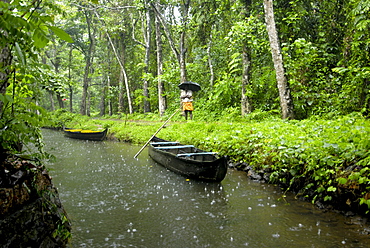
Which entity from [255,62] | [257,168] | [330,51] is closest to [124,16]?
[255,62]

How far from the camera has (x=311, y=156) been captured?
620 cm

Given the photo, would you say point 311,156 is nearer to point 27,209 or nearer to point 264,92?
point 27,209

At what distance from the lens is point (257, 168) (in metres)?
8.47

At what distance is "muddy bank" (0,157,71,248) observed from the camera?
3240 mm

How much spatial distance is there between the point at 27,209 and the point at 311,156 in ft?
19.4

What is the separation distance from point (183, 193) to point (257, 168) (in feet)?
8.91

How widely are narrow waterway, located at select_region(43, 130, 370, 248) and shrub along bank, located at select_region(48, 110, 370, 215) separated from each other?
415 mm

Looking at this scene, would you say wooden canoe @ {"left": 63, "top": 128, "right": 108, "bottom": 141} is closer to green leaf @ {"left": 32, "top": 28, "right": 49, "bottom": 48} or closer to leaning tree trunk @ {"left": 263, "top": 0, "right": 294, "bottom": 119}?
leaning tree trunk @ {"left": 263, "top": 0, "right": 294, "bottom": 119}

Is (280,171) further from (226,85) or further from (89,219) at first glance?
(226,85)

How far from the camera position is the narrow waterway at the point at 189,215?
4.71m

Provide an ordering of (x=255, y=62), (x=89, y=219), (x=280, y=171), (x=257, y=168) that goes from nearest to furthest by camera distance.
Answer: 1. (x=89, y=219)
2. (x=280, y=171)
3. (x=257, y=168)
4. (x=255, y=62)

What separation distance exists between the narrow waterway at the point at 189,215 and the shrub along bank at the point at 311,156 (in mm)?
415

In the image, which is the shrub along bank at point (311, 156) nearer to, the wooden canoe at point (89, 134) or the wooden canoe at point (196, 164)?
the wooden canoe at point (196, 164)

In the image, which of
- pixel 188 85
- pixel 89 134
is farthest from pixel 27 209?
pixel 89 134
